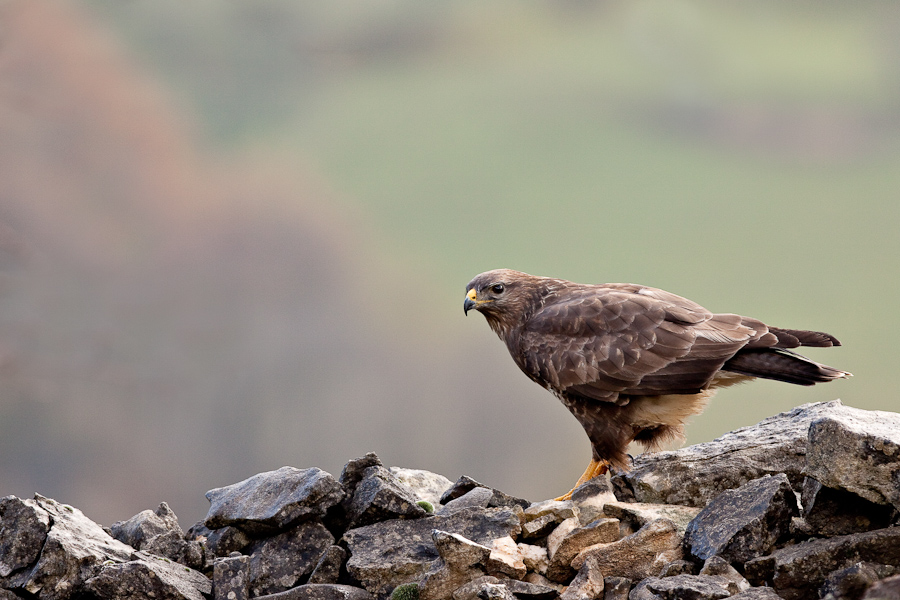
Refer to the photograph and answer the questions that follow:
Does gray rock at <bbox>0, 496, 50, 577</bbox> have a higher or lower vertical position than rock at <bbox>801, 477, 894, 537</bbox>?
higher

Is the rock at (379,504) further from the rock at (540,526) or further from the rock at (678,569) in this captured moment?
the rock at (678,569)

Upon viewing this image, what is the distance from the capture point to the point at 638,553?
7.68m

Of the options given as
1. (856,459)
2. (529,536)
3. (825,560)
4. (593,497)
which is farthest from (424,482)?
(856,459)

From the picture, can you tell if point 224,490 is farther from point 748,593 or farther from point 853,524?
point 853,524

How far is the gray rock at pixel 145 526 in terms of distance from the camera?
955 centimetres

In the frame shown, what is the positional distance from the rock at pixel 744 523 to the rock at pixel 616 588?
26.7 inches

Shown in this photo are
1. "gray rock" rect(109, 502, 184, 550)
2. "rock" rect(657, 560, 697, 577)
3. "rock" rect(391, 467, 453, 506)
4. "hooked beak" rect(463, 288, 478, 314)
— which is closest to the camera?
"rock" rect(657, 560, 697, 577)

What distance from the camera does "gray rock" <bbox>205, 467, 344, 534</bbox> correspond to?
28.1 ft

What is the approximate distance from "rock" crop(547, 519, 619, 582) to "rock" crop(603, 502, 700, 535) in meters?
0.49

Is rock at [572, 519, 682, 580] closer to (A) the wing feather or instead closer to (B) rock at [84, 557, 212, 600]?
(A) the wing feather

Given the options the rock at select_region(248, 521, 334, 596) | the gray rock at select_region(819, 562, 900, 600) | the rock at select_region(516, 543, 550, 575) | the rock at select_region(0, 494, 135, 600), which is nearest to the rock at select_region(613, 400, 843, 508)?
the rock at select_region(516, 543, 550, 575)

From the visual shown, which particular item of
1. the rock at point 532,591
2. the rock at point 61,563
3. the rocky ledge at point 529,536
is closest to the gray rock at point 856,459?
the rocky ledge at point 529,536

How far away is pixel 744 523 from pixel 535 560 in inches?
76.7

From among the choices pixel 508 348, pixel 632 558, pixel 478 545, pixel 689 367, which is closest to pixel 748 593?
pixel 632 558
